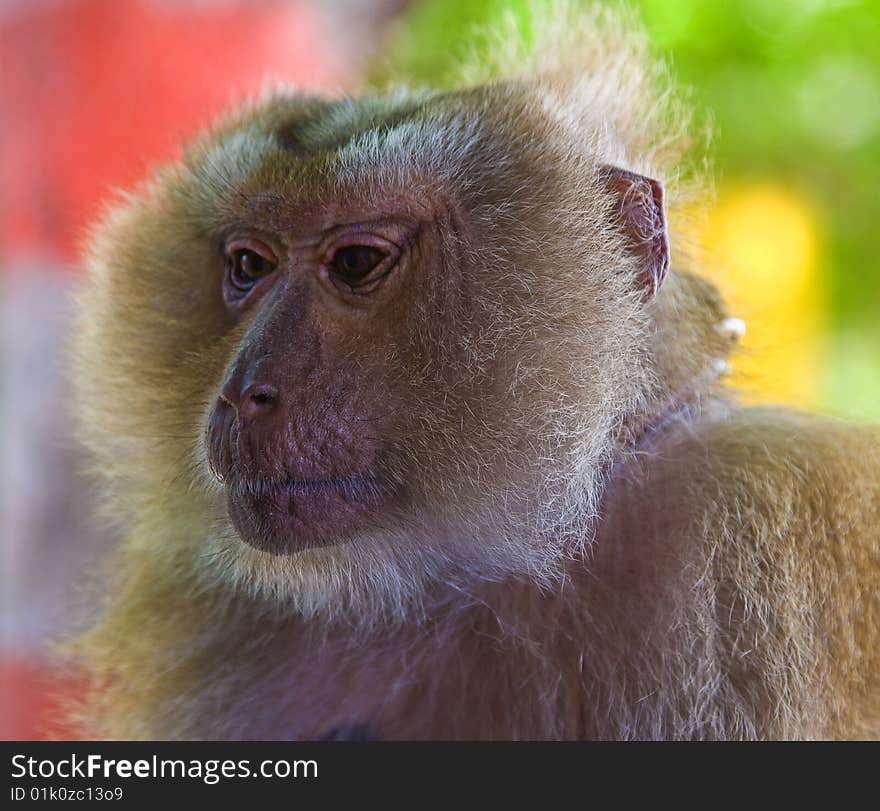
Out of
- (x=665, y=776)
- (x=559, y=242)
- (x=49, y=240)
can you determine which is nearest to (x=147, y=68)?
(x=49, y=240)

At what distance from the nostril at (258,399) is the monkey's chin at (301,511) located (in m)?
0.10

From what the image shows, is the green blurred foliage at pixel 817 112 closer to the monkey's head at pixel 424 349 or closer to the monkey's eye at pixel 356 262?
the monkey's head at pixel 424 349

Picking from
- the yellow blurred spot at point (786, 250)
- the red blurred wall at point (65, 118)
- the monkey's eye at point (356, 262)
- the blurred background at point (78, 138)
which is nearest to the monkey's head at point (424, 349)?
the monkey's eye at point (356, 262)

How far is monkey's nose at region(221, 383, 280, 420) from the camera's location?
139 centimetres

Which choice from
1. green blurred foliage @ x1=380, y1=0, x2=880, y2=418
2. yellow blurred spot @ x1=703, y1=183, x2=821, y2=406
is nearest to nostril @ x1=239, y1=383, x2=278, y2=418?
yellow blurred spot @ x1=703, y1=183, x2=821, y2=406

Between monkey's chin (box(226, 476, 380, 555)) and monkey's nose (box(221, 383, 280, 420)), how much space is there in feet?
0.33

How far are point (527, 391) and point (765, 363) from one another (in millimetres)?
669

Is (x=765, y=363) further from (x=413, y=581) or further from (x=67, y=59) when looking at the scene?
(x=67, y=59)

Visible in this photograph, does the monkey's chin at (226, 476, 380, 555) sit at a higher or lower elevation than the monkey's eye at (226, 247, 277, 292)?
lower

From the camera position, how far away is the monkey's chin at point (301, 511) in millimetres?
1427

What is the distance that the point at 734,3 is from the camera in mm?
4445

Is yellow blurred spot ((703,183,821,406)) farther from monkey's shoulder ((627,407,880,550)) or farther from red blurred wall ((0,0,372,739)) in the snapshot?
monkey's shoulder ((627,407,880,550))

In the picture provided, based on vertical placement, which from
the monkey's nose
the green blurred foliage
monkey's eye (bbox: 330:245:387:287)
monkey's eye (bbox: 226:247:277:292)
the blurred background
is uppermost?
the green blurred foliage

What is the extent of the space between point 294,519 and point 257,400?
17 cm
